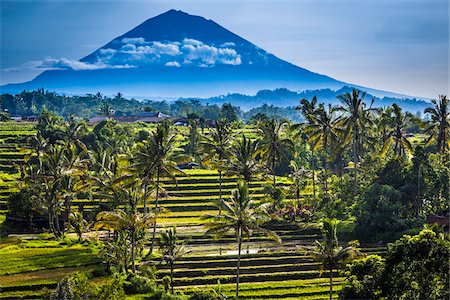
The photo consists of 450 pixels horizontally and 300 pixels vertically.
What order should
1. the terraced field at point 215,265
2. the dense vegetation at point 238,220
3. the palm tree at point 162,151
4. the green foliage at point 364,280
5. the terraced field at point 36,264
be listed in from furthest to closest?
the palm tree at point 162,151, the terraced field at point 215,265, the terraced field at point 36,264, the dense vegetation at point 238,220, the green foliage at point 364,280

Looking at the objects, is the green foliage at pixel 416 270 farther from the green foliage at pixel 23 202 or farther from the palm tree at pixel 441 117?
the green foliage at pixel 23 202

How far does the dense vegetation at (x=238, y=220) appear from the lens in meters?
24.5

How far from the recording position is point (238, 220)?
27.1 metres

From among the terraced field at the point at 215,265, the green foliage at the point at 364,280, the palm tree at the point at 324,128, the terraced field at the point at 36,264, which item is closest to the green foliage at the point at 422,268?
the green foliage at the point at 364,280

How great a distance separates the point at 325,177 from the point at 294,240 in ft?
36.8

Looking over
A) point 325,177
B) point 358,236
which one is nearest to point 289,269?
point 358,236

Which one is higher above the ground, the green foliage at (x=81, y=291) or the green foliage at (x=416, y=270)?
the green foliage at (x=416, y=270)

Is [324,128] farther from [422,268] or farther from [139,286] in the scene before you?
[422,268]

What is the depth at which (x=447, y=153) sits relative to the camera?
46.4 meters

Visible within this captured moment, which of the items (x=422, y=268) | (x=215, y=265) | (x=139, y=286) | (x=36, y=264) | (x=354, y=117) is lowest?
(x=215, y=265)

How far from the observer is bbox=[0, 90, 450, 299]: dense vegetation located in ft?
80.5

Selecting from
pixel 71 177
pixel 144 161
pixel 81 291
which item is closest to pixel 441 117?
pixel 144 161

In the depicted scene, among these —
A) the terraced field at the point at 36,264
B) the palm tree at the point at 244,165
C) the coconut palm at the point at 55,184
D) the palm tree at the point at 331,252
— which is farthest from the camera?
the palm tree at the point at 244,165

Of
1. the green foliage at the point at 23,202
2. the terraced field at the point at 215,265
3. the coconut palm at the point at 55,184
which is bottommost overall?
the terraced field at the point at 215,265
